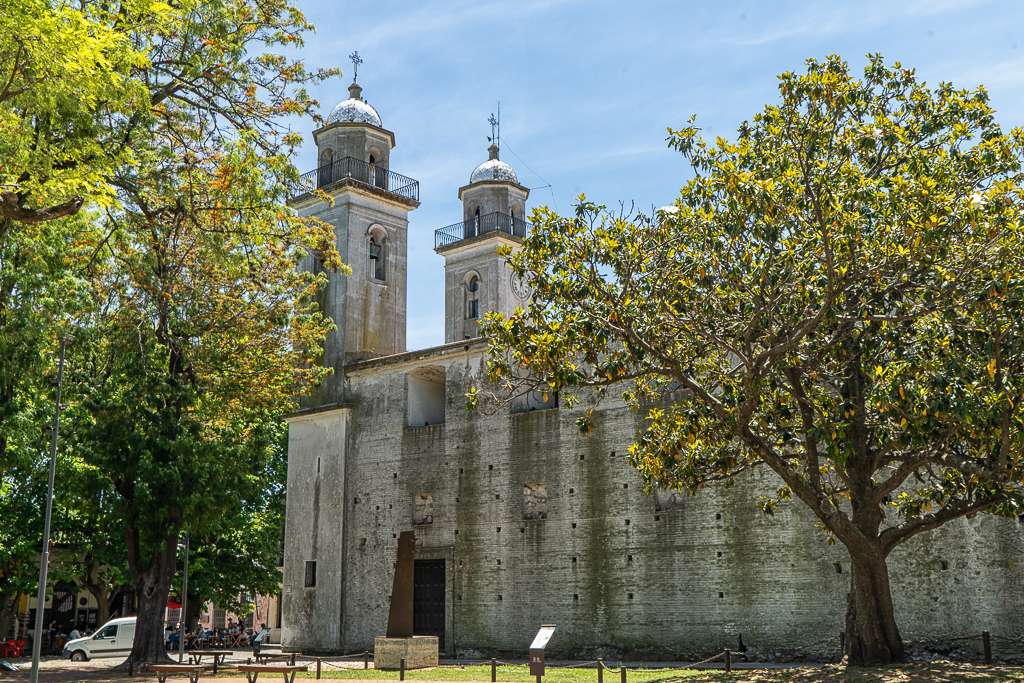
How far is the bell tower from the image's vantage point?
1575 inches

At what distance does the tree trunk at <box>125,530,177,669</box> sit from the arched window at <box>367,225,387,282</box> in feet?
37.2

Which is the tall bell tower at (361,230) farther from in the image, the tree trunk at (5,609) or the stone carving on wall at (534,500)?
the tree trunk at (5,609)

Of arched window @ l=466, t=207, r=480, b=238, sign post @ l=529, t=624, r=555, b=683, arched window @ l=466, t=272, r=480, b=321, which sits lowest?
sign post @ l=529, t=624, r=555, b=683

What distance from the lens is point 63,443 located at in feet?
75.5

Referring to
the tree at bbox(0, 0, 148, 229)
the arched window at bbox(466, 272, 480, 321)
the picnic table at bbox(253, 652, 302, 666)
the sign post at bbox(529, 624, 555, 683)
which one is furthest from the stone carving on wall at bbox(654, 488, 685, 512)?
the arched window at bbox(466, 272, 480, 321)

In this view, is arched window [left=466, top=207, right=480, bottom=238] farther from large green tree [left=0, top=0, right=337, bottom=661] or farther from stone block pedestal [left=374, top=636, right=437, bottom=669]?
stone block pedestal [left=374, top=636, right=437, bottom=669]

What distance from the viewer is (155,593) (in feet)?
73.8

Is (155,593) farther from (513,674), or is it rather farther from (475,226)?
(475,226)

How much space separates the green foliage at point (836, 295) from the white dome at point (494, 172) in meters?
25.9

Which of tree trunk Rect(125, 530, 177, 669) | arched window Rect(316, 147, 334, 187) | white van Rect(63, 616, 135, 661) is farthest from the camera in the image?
arched window Rect(316, 147, 334, 187)

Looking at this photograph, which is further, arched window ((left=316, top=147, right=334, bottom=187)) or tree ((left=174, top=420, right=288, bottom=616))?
tree ((left=174, top=420, right=288, bottom=616))

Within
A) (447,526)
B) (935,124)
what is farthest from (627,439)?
(935,124)

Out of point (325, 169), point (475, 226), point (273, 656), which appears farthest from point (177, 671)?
point (475, 226)

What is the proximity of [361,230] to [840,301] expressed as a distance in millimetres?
19750
